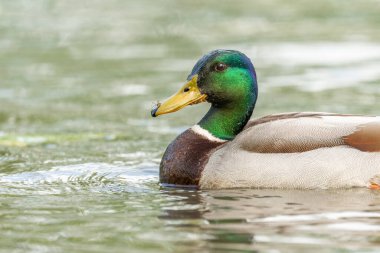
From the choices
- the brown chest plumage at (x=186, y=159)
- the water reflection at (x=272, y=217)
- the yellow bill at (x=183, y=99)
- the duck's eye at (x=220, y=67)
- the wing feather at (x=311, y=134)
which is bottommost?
the water reflection at (x=272, y=217)

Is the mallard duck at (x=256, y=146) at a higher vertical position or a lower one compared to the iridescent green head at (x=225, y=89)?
lower

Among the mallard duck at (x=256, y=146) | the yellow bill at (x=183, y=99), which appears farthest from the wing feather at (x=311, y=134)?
the yellow bill at (x=183, y=99)

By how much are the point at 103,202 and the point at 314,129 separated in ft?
6.01

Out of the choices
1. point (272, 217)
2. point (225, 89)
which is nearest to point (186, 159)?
point (225, 89)

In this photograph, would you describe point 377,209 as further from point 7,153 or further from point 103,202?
point 7,153

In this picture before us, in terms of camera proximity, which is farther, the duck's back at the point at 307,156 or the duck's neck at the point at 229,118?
the duck's neck at the point at 229,118

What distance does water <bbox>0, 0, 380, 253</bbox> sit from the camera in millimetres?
7598

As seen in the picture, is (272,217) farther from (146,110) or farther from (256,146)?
(146,110)

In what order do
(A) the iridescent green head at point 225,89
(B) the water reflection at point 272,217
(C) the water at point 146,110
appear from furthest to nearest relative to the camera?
(A) the iridescent green head at point 225,89, (C) the water at point 146,110, (B) the water reflection at point 272,217

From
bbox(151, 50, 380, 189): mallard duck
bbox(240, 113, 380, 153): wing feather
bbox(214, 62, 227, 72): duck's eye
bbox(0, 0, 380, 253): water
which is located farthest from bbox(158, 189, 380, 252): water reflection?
bbox(214, 62, 227, 72): duck's eye

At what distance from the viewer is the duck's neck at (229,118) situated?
9648mm

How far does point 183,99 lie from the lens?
31.7 ft

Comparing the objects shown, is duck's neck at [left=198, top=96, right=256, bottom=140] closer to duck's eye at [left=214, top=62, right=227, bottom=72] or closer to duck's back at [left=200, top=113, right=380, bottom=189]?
duck's eye at [left=214, top=62, right=227, bottom=72]

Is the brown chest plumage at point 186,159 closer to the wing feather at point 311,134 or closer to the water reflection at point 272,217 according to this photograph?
the water reflection at point 272,217
